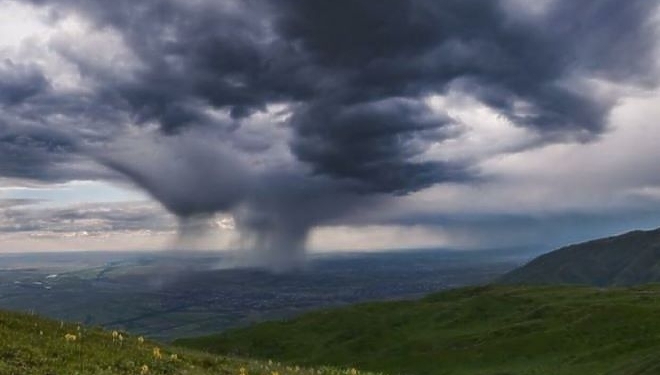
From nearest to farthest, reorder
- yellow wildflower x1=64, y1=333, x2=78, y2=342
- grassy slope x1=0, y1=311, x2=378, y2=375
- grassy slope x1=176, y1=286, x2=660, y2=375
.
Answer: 1. grassy slope x1=0, y1=311, x2=378, y2=375
2. yellow wildflower x1=64, y1=333, x2=78, y2=342
3. grassy slope x1=176, y1=286, x2=660, y2=375

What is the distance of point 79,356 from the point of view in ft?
70.3

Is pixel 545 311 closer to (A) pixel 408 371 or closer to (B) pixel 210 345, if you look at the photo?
(A) pixel 408 371

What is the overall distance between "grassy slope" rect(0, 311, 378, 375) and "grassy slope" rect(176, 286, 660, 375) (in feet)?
208

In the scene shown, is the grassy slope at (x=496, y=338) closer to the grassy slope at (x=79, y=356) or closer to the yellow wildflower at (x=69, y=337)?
the grassy slope at (x=79, y=356)

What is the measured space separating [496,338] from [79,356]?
124 meters

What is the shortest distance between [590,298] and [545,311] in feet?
81.6

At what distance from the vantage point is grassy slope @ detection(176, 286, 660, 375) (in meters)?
102

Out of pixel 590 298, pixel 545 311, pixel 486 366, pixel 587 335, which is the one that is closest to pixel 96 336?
pixel 486 366

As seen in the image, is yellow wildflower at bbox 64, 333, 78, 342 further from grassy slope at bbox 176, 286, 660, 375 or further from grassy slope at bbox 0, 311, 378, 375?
grassy slope at bbox 176, 286, 660, 375

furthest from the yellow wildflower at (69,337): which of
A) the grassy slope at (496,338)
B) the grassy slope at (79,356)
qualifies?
the grassy slope at (496,338)

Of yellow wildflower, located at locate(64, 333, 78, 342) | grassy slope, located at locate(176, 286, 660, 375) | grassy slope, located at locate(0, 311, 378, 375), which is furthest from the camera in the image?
grassy slope, located at locate(176, 286, 660, 375)

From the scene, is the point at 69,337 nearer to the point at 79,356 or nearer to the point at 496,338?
the point at 79,356

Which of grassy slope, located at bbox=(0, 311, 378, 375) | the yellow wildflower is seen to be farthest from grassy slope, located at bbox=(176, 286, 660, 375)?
the yellow wildflower

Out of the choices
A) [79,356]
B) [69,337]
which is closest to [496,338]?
[69,337]
